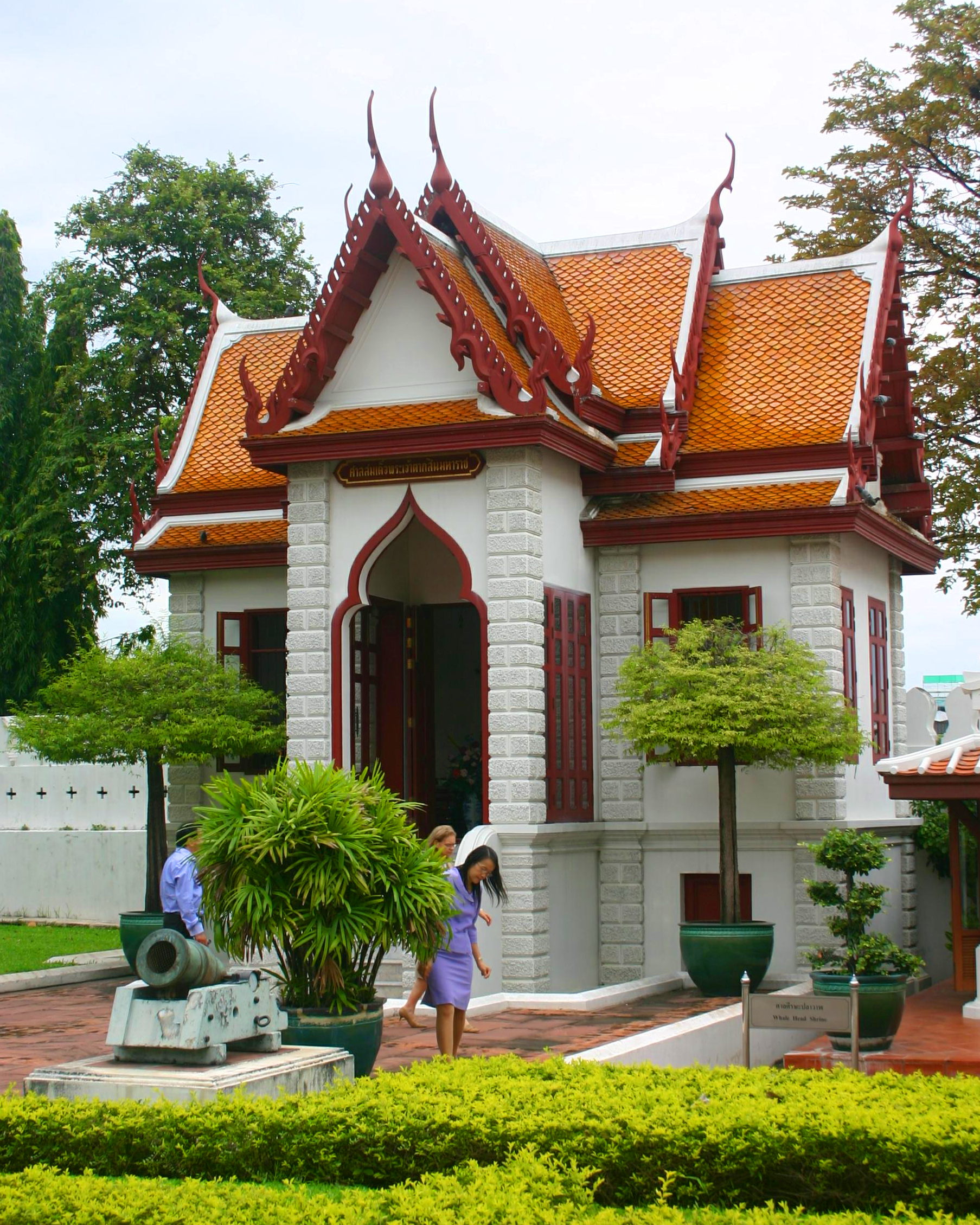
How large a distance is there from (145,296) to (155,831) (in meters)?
17.0

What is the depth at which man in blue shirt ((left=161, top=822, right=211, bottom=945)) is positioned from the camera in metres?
12.2

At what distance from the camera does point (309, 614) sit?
16609 mm

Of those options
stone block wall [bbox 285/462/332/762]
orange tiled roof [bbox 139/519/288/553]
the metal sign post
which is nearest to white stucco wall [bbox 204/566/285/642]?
orange tiled roof [bbox 139/519/288/553]

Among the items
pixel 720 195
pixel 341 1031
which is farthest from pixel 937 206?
pixel 341 1031

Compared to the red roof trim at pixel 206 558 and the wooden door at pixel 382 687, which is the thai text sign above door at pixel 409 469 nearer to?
the wooden door at pixel 382 687

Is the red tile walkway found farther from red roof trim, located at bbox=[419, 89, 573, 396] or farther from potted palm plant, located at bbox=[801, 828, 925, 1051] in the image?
red roof trim, located at bbox=[419, 89, 573, 396]

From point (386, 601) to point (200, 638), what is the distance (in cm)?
239

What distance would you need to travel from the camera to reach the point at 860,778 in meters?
17.9

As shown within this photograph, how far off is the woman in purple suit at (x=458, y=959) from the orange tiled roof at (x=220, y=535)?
804 centimetres

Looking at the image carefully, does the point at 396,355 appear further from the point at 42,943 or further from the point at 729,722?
the point at 42,943

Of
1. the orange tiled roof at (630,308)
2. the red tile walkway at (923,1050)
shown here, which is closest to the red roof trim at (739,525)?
the orange tiled roof at (630,308)

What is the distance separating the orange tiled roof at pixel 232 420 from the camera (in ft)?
65.9

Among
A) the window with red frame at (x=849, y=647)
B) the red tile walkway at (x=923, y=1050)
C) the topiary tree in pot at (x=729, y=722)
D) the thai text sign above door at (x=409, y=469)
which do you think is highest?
the thai text sign above door at (x=409, y=469)

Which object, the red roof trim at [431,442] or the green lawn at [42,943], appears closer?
the red roof trim at [431,442]
